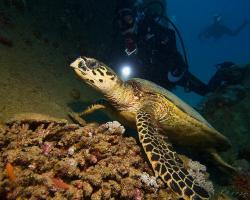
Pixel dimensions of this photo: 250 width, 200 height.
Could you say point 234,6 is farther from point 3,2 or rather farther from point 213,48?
point 3,2

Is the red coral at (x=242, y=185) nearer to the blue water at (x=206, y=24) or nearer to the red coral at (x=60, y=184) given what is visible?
the red coral at (x=60, y=184)

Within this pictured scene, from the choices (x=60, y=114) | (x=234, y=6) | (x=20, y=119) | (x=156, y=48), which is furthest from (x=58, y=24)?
(x=234, y=6)

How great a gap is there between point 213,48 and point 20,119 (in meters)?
137

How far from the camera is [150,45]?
6.75m

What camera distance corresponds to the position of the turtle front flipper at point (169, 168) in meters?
2.52

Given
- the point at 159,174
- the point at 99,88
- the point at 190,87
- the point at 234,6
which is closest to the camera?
the point at 159,174

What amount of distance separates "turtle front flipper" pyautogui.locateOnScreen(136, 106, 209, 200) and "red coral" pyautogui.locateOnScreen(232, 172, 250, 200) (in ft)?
6.70

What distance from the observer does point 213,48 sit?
129375 millimetres

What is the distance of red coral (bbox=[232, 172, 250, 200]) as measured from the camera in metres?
4.18

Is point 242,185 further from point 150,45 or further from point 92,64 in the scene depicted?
point 150,45

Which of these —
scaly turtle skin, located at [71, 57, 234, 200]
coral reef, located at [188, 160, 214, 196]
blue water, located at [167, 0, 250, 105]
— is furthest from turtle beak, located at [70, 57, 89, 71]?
blue water, located at [167, 0, 250, 105]

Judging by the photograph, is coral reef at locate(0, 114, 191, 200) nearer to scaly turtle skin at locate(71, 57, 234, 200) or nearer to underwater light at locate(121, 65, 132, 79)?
scaly turtle skin at locate(71, 57, 234, 200)

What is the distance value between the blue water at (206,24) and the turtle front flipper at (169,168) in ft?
370

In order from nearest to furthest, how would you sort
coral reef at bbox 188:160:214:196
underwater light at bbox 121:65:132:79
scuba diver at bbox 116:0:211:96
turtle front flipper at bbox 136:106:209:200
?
turtle front flipper at bbox 136:106:209:200
coral reef at bbox 188:160:214:196
scuba diver at bbox 116:0:211:96
underwater light at bbox 121:65:132:79
